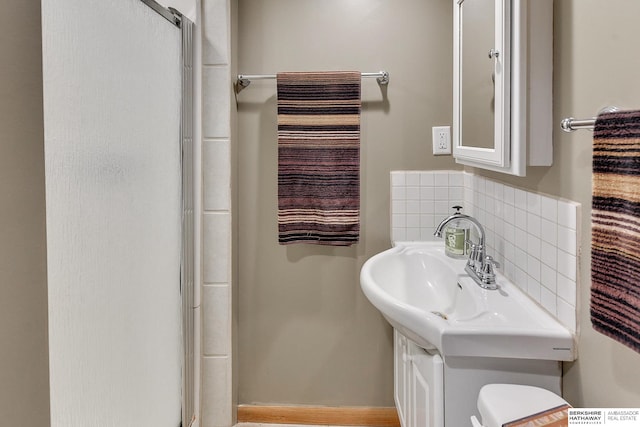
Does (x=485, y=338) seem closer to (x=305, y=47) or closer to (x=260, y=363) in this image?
(x=260, y=363)

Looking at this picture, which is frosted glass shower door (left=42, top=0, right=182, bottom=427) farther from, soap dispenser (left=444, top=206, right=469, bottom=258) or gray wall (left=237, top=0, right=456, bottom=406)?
soap dispenser (left=444, top=206, right=469, bottom=258)

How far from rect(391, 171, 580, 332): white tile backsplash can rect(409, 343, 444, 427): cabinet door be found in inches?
13.3

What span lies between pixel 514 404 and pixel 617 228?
1.53 ft

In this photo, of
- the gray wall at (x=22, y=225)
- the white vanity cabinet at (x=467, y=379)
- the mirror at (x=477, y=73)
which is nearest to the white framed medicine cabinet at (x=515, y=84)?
the mirror at (x=477, y=73)

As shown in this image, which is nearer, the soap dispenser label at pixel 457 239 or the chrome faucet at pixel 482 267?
the chrome faucet at pixel 482 267

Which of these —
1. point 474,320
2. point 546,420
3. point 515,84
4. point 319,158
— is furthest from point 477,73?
point 546,420

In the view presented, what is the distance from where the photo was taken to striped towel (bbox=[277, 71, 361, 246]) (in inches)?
77.3

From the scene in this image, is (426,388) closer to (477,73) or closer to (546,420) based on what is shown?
(546,420)

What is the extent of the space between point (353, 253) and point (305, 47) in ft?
3.20

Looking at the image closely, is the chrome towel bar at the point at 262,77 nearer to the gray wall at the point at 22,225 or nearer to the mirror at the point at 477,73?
the mirror at the point at 477,73

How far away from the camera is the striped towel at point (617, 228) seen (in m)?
0.71

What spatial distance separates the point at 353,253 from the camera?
2.11 metres

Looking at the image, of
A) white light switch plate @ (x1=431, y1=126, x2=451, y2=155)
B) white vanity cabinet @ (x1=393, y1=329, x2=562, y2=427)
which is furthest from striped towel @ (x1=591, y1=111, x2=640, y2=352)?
white light switch plate @ (x1=431, y1=126, x2=451, y2=155)

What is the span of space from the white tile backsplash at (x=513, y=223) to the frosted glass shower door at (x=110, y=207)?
42.7 inches
